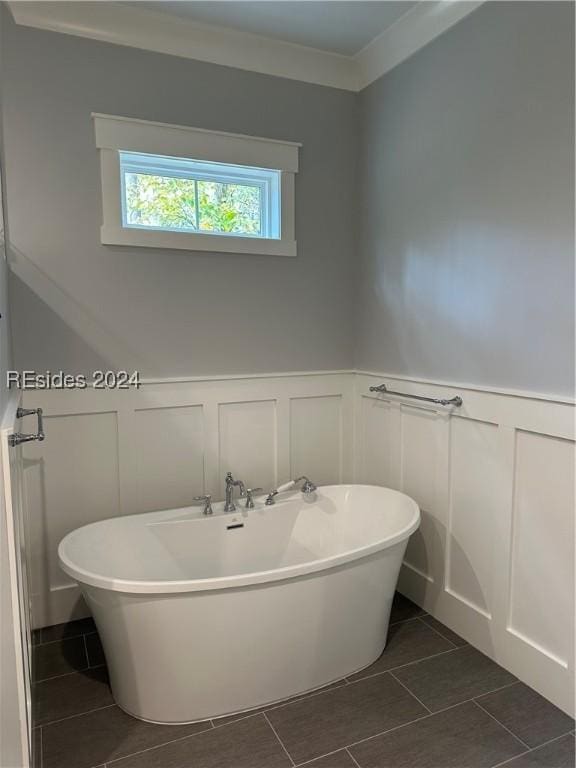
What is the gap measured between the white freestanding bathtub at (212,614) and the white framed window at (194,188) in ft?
4.34

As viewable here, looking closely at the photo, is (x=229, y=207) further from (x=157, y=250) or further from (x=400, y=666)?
(x=400, y=666)

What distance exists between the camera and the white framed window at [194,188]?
7.87 ft

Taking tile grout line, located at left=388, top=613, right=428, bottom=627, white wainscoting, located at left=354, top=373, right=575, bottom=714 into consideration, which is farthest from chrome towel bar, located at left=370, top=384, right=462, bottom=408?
tile grout line, located at left=388, top=613, right=428, bottom=627

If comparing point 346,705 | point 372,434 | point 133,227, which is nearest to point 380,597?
point 346,705

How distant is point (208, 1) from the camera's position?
2.24 metres

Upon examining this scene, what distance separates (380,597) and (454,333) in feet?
3.75

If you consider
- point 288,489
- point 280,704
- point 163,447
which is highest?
point 163,447

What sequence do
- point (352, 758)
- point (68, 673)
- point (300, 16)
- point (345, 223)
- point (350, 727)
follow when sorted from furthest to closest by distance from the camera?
point (345, 223) < point (300, 16) < point (68, 673) < point (350, 727) < point (352, 758)

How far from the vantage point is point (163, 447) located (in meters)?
2.60

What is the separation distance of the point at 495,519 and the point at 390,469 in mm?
713

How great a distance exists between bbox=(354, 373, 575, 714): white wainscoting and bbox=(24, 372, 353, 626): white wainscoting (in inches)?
16.2

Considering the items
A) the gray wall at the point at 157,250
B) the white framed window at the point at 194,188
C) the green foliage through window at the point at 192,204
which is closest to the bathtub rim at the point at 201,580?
the gray wall at the point at 157,250

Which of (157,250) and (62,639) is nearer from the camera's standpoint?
(62,639)

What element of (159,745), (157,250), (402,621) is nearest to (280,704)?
(159,745)
